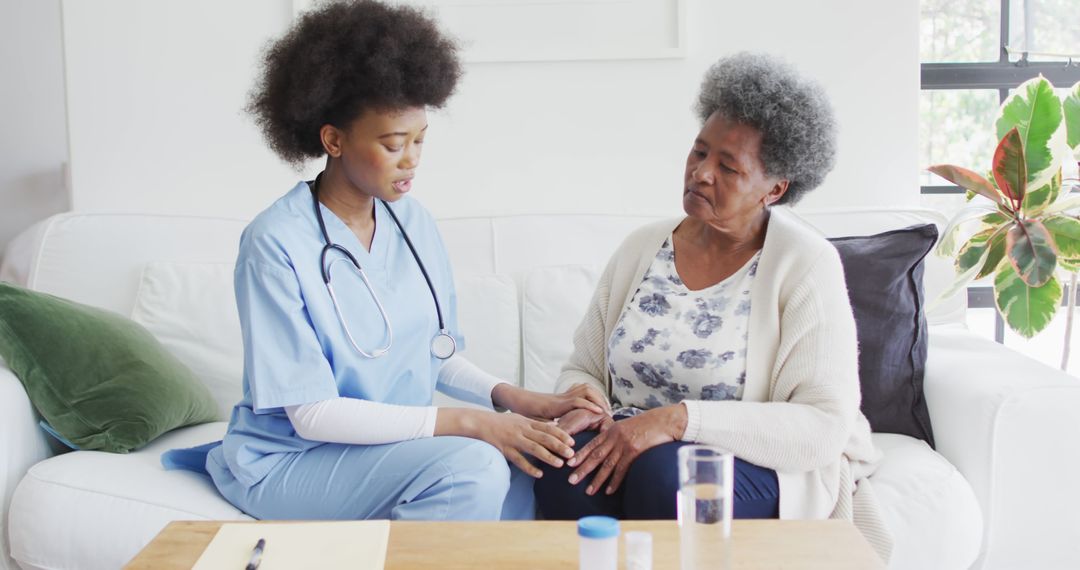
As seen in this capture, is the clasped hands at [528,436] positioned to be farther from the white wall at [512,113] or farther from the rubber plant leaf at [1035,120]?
the rubber plant leaf at [1035,120]

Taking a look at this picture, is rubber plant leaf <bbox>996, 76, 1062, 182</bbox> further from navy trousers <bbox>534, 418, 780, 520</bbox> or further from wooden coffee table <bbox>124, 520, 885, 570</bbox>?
wooden coffee table <bbox>124, 520, 885, 570</bbox>

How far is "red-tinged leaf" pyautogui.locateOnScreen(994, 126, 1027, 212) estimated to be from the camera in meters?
2.14

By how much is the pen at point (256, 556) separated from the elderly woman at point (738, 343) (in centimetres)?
55

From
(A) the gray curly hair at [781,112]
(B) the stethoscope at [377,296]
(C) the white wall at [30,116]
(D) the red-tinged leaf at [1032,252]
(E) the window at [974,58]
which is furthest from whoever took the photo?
(C) the white wall at [30,116]

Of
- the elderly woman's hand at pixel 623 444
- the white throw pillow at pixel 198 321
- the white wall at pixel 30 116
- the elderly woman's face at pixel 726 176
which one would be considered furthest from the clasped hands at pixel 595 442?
the white wall at pixel 30 116

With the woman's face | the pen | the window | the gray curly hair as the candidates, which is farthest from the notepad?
the window

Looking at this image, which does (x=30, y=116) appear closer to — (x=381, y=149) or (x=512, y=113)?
(x=512, y=113)

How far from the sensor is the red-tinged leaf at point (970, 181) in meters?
2.22

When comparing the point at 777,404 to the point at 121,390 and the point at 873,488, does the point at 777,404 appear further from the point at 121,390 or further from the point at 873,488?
the point at 121,390

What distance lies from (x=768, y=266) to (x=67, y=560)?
3.98 ft

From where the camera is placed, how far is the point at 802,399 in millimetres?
1598

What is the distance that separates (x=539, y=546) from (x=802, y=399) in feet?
1.96

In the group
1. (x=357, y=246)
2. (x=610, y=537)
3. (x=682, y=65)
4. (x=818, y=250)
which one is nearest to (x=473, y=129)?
(x=682, y=65)

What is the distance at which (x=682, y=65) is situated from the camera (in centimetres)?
260
